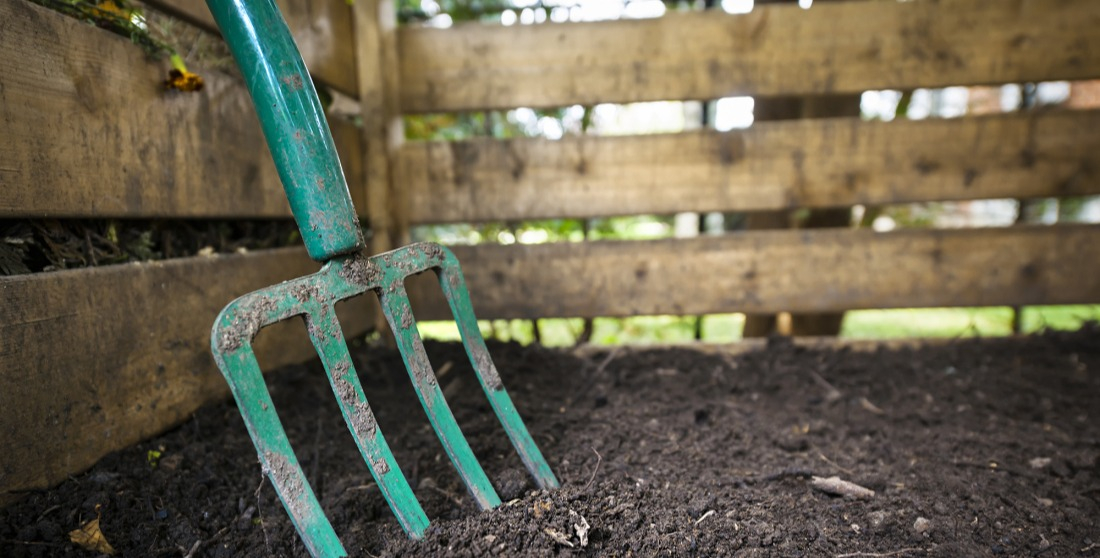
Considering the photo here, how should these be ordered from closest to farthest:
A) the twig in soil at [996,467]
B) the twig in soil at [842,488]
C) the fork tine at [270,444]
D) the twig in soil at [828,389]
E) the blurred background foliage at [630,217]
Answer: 1. the fork tine at [270,444]
2. the twig in soil at [842,488]
3. the twig in soil at [996,467]
4. the twig in soil at [828,389]
5. the blurred background foliage at [630,217]

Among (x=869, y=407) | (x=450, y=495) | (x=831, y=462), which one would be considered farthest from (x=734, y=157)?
(x=450, y=495)

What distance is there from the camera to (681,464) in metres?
1.38

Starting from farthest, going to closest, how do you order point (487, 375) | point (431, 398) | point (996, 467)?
point (996, 467), point (487, 375), point (431, 398)

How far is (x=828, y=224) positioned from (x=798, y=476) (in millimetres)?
1395

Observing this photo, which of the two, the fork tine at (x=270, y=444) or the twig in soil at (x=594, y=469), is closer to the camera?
the fork tine at (x=270, y=444)

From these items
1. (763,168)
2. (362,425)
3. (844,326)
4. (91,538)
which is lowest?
(844,326)

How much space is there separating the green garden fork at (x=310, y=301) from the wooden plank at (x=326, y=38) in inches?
18.6

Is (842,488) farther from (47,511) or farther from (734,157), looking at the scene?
(47,511)

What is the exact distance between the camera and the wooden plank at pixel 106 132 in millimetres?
973

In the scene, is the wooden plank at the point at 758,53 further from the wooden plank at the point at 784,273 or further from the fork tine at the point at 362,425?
the fork tine at the point at 362,425

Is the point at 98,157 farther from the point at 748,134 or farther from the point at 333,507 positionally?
the point at 748,134

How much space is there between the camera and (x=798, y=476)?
1362 millimetres

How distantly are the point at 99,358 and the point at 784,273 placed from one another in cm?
188

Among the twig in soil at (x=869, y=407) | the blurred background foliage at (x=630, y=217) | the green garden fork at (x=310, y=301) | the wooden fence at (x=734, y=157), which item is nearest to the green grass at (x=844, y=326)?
the blurred background foliage at (x=630, y=217)
